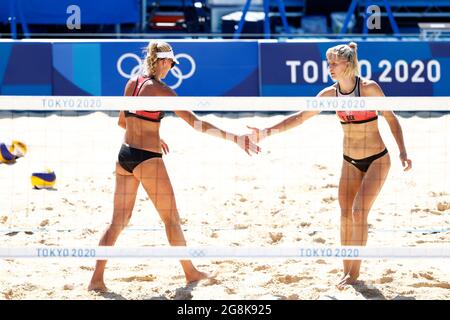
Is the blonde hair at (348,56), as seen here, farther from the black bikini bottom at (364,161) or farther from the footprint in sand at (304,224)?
the footprint in sand at (304,224)

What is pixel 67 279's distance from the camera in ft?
19.5

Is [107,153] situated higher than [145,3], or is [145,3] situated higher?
[145,3]

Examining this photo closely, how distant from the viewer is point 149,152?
215 inches

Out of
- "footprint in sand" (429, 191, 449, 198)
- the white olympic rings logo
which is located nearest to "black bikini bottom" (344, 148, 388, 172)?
"footprint in sand" (429, 191, 449, 198)

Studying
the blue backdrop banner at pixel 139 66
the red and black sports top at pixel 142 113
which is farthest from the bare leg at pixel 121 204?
the blue backdrop banner at pixel 139 66

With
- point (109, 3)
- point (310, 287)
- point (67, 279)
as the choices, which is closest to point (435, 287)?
point (310, 287)

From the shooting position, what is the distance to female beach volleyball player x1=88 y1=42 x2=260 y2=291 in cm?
537

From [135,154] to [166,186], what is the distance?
0.27 m

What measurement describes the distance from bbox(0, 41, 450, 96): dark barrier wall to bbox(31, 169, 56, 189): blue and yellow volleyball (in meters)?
3.93

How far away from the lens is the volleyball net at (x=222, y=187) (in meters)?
5.03

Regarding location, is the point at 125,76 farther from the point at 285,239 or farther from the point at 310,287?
the point at 310,287

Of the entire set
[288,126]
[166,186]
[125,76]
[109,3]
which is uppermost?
[109,3]

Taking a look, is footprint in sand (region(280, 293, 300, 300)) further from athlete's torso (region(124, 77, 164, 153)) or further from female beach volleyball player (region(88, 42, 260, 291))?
athlete's torso (region(124, 77, 164, 153))

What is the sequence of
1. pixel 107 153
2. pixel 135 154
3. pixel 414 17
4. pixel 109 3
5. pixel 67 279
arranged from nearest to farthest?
pixel 135 154 → pixel 67 279 → pixel 107 153 → pixel 109 3 → pixel 414 17
